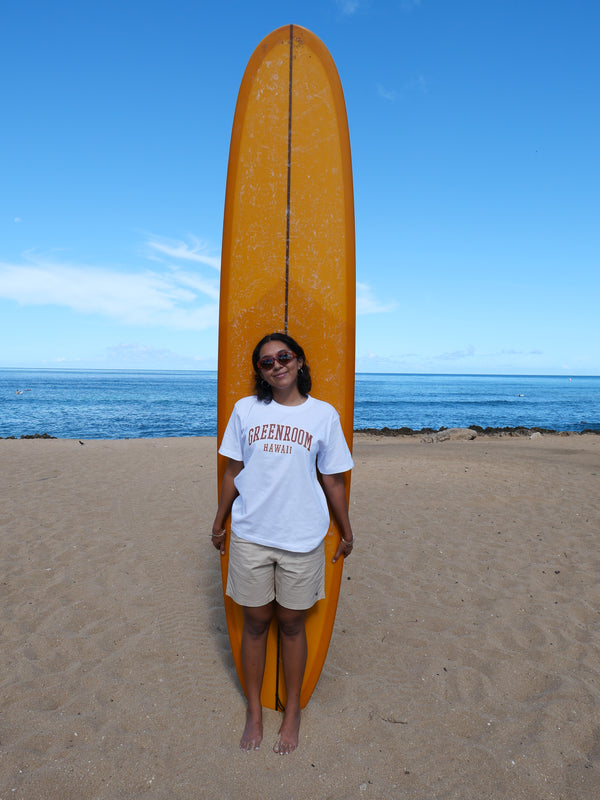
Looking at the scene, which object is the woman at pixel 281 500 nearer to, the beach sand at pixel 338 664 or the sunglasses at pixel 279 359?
the sunglasses at pixel 279 359

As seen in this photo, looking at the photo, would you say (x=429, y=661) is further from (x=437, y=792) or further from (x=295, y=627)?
(x=295, y=627)

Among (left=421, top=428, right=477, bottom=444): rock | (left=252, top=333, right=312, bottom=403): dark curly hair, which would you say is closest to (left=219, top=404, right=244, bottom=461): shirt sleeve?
(left=252, top=333, right=312, bottom=403): dark curly hair

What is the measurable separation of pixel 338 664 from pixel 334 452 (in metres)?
1.58

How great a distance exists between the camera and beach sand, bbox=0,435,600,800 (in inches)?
81.4

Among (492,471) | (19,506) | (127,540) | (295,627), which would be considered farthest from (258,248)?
(492,471)

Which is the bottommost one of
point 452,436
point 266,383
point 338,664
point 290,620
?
point 338,664

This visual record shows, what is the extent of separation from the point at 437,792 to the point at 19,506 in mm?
5451

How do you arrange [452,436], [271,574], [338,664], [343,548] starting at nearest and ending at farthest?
[271,574] → [343,548] → [338,664] → [452,436]

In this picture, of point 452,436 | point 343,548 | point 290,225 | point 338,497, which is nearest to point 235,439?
point 338,497

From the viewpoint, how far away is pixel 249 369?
2.68 metres

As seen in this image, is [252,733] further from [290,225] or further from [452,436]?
[452,436]

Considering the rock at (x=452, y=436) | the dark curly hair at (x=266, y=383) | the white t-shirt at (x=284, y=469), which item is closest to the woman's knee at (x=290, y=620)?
the white t-shirt at (x=284, y=469)

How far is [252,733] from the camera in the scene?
7.25 feet

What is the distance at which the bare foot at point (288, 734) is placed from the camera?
2168mm
